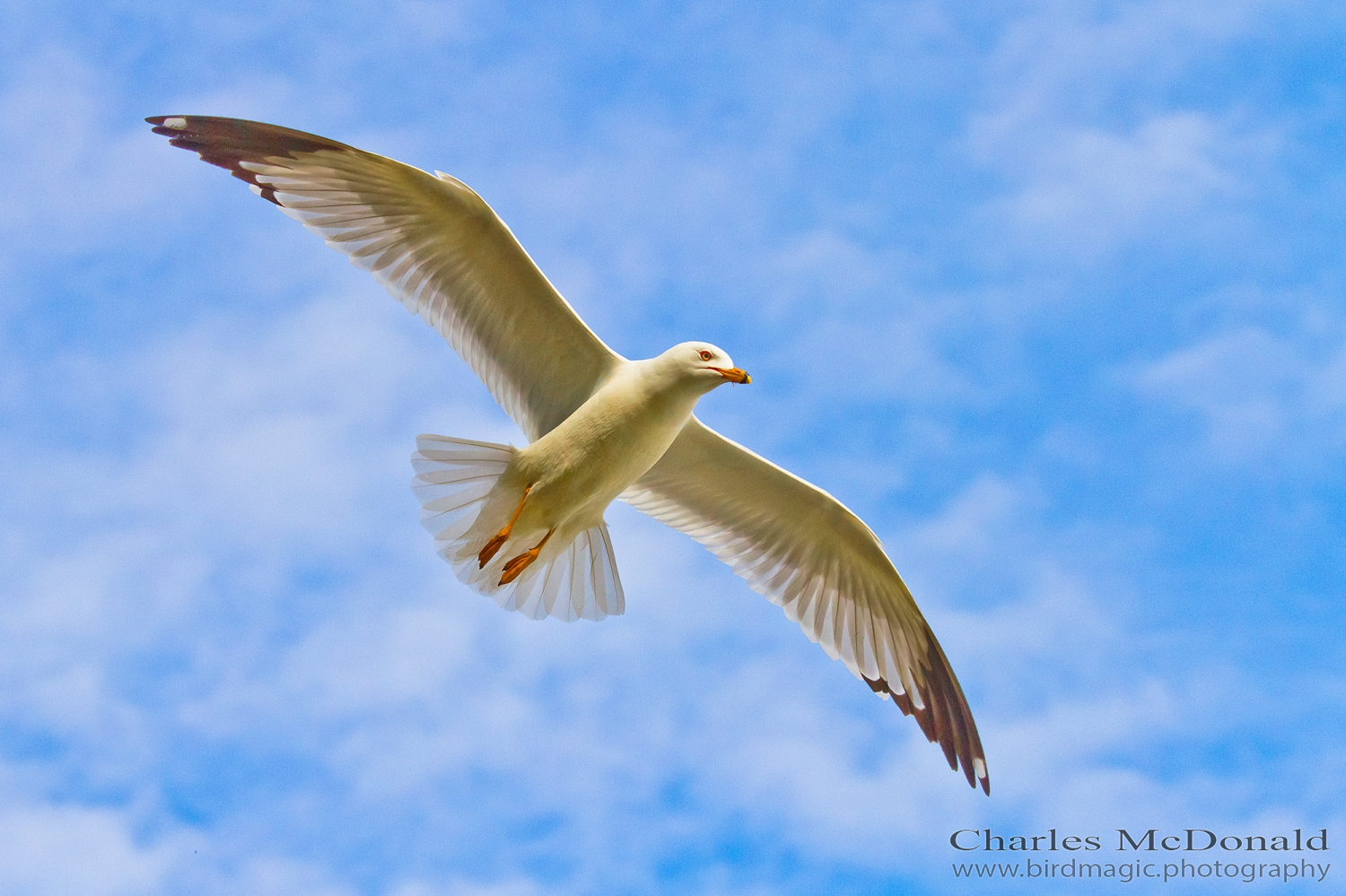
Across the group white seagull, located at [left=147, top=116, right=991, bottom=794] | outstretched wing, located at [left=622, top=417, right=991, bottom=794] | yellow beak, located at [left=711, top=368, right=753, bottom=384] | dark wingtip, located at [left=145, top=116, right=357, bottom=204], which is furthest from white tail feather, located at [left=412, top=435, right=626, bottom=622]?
dark wingtip, located at [left=145, top=116, right=357, bottom=204]

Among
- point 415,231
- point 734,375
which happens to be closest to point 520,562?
point 734,375

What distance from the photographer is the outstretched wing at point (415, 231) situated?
818cm

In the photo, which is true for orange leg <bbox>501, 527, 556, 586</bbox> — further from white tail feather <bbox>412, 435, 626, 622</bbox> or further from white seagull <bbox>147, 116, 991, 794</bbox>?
white tail feather <bbox>412, 435, 626, 622</bbox>

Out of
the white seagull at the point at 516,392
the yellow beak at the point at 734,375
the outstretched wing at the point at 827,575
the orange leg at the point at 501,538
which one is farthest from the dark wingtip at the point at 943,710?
the orange leg at the point at 501,538

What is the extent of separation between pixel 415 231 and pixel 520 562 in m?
2.10

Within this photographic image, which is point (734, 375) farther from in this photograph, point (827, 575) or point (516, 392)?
point (827, 575)

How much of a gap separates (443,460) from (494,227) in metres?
1.42

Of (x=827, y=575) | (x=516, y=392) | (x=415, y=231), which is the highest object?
(x=415, y=231)

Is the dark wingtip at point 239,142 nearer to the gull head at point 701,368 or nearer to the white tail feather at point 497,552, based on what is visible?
the white tail feather at point 497,552

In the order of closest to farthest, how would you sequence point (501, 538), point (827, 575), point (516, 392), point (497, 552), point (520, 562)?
point (501, 538)
point (520, 562)
point (497, 552)
point (516, 392)
point (827, 575)

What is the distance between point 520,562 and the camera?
27.4ft

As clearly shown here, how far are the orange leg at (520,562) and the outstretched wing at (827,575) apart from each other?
1119mm

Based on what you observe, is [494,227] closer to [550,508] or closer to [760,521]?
[550,508]

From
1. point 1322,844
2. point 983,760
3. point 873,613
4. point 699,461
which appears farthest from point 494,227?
point 1322,844
